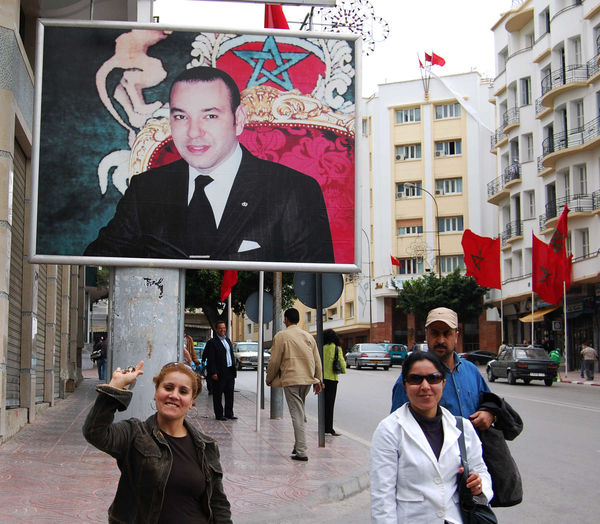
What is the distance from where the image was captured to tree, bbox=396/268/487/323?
54.3 m

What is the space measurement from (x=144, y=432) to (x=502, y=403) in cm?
176

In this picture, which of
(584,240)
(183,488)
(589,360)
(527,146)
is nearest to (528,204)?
(527,146)

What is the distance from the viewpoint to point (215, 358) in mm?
15531

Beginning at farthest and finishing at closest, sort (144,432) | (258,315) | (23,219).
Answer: (258,315) → (23,219) → (144,432)

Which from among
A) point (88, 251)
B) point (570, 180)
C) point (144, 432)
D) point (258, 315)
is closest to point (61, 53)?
point (88, 251)

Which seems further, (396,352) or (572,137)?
(396,352)

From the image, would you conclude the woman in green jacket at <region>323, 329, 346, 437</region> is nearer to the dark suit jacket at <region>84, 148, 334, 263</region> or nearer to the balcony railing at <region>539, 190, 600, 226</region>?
the dark suit jacket at <region>84, 148, 334, 263</region>

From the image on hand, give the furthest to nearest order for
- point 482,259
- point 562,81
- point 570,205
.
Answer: point 562,81 → point 570,205 → point 482,259

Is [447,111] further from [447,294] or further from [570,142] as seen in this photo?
[570,142]

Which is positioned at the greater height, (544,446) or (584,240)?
(584,240)

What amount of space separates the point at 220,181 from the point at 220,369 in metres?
5.84

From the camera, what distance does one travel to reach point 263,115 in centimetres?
1059

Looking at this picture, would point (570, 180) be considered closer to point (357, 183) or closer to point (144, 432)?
point (357, 183)

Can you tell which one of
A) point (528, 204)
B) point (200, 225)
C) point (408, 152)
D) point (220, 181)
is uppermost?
point (408, 152)
